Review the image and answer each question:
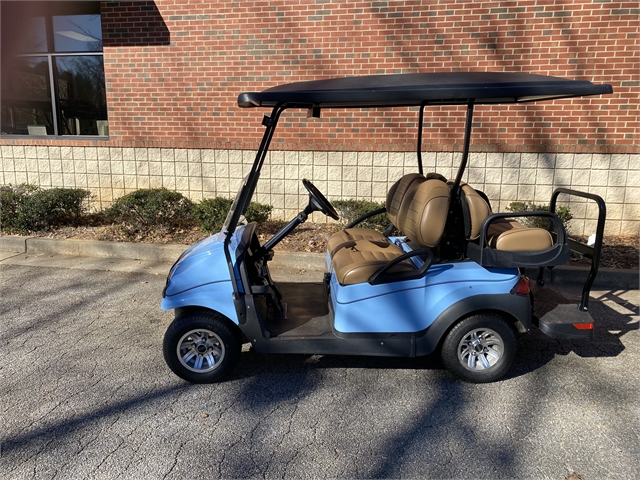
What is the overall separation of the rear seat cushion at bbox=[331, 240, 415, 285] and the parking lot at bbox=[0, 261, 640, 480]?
704 millimetres

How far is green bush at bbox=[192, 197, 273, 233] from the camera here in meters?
6.29

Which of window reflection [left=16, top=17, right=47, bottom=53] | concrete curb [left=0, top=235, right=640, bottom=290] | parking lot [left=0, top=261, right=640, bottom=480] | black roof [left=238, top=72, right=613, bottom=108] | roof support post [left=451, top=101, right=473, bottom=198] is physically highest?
window reflection [left=16, top=17, right=47, bottom=53]

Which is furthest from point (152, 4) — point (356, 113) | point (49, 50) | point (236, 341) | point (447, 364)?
point (447, 364)

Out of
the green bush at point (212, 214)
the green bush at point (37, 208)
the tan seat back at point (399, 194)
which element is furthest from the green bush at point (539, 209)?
the green bush at point (37, 208)

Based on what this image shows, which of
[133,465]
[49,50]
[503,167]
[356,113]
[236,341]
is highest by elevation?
[49,50]

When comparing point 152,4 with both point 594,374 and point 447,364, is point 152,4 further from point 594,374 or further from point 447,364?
point 594,374

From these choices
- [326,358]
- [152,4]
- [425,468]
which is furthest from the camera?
[152,4]

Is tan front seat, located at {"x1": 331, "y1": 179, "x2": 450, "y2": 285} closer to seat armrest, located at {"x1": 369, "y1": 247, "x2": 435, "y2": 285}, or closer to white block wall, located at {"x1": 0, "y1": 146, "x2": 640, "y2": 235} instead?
seat armrest, located at {"x1": 369, "y1": 247, "x2": 435, "y2": 285}

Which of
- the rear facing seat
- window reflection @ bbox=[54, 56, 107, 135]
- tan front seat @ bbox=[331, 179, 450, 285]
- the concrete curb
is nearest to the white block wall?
window reflection @ bbox=[54, 56, 107, 135]

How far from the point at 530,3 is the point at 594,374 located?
5130 mm

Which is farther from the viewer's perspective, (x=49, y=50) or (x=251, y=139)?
(x=49, y=50)

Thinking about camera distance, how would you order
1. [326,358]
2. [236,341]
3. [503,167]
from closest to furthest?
[236,341]
[326,358]
[503,167]

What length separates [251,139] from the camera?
23.8 ft

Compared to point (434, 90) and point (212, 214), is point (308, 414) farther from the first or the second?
point (212, 214)
